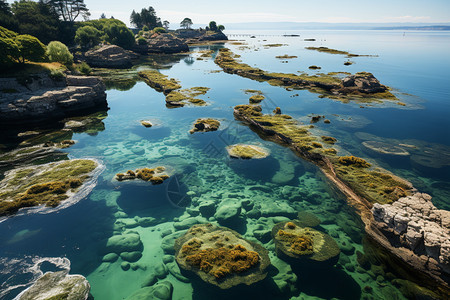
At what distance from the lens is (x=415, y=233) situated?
1928 cm

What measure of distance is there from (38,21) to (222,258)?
408 feet

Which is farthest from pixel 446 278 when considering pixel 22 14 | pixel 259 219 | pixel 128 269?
pixel 22 14

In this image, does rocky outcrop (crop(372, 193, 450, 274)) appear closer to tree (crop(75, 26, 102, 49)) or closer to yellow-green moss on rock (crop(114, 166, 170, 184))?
yellow-green moss on rock (crop(114, 166, 170, 184))

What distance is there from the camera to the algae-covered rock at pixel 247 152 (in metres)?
37.4

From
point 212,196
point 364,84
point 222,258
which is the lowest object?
point 212,196

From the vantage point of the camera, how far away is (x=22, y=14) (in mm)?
89000

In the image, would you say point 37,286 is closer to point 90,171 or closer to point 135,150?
point 90,171

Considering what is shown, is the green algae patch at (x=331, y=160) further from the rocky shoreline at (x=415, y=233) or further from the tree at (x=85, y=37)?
the tree at (x=85, y=37)

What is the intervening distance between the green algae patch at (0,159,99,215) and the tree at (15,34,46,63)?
38.4 meters

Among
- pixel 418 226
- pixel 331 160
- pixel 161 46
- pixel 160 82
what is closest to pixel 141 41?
pixel 161 46

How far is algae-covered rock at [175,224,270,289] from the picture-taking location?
17.5 m

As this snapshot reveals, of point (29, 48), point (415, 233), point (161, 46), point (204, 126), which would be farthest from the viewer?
point (161, 46)

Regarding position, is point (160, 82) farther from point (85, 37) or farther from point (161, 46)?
point (161, 46)

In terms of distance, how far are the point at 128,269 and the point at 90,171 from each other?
731 inches
